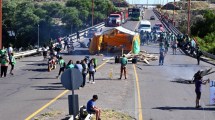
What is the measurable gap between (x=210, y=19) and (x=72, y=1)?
33.1 metres

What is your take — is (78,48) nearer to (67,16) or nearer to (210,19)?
(67,16)

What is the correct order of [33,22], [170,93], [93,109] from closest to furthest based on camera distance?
[93,109] → [170,93] → [33,22]

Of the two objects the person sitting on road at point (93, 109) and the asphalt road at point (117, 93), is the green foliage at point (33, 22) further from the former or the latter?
the person sitting on road at point (93, 109)

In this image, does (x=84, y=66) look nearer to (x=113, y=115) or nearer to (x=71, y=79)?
(x=113, y=115)

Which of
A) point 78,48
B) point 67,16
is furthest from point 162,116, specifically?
point 67,16

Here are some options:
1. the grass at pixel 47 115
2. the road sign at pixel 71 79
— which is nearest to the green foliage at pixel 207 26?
the grass at pixel 47 115

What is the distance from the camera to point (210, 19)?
8012 cm

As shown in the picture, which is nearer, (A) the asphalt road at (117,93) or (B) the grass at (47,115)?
(B) the grass at (47,115)

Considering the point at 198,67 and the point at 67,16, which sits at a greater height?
the point at 67,16

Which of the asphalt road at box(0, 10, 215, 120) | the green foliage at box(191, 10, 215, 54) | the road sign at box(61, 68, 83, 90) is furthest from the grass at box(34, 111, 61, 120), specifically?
the green foliage at box(191, 10, 215, 54)

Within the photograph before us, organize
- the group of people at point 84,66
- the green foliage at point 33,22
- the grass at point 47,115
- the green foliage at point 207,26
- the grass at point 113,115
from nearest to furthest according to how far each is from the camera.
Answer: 1. the grass at point 47,115
2. the grass at point 113,115
3. the group of people at point 84,66
4. the green foliage at point 33,22
5. the green foliage at point 207,26

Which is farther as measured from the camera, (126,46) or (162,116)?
(126,46)

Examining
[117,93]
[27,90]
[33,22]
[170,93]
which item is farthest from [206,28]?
[27,90]

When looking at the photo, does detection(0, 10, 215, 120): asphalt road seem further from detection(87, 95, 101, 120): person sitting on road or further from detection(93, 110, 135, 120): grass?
detection(87, 95, 101, 120): person sitting on road
